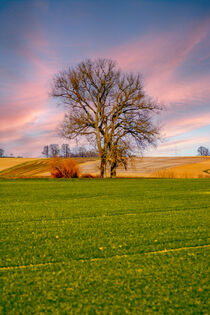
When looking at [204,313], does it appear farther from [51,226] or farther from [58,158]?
[58,158]

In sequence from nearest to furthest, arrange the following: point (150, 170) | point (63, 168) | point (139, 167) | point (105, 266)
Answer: point (105, 266), point (63, 168), point (150, 170), point (139, 167)

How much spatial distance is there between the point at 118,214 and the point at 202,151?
345 ft

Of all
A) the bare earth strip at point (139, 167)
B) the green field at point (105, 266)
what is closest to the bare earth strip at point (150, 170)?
the bare earth strip at point (139, 167)

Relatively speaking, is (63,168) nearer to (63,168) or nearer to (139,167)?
(63,168)

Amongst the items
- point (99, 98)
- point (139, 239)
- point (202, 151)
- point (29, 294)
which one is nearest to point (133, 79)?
point (99, 98)

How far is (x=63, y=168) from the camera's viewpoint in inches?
875

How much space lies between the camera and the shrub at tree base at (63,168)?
22.1 metres

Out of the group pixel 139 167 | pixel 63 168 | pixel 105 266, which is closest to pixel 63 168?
pixel 63 168

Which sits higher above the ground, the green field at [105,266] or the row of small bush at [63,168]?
the row of small bush at [63,168]

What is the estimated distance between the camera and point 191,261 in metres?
2.95

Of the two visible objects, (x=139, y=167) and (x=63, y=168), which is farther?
(x=139, y=167)

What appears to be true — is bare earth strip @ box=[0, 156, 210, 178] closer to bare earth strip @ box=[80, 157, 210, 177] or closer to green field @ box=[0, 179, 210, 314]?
bare earth strip @ box=[80, 157, 210, 177]

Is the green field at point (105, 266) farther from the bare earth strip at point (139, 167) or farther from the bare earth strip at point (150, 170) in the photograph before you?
the bare earth strip at point (139, 167)

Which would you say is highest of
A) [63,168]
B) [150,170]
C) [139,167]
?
[63,168]
